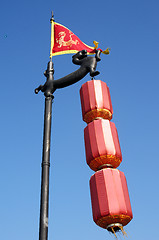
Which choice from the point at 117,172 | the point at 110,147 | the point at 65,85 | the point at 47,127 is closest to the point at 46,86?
the point at 65,85

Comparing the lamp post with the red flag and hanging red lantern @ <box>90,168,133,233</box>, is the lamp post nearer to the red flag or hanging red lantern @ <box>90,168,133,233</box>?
the red flag

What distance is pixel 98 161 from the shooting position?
6.08 meters

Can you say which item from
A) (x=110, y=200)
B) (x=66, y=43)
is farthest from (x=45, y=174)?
(x=66, y=43)

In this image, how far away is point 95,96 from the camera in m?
7.03

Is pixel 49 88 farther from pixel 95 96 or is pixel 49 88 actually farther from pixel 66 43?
pixel 66 43

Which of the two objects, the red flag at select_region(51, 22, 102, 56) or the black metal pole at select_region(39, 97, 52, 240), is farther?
the red flag at select_region(51, 22, 102, 56)

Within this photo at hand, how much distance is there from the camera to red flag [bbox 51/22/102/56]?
8.48 meters

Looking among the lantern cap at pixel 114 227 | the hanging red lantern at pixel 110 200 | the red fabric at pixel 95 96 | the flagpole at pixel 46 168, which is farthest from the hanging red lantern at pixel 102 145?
the lantern cap at pixel 114 227

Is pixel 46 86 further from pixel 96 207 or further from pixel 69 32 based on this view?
pixel 96 207

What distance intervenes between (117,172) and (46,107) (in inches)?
84.5

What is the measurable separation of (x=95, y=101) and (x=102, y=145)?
126 cm

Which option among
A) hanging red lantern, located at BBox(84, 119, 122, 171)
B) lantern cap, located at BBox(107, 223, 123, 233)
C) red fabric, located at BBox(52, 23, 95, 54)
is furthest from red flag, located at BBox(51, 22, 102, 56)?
lantern cap, located at BBox(107, 223, 123, 233)

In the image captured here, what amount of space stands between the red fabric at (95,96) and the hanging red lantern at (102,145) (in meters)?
0.47

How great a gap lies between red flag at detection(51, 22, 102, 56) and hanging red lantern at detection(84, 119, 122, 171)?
9.03 ft
